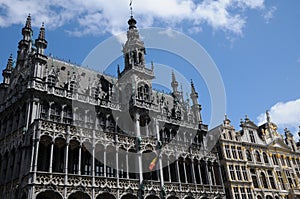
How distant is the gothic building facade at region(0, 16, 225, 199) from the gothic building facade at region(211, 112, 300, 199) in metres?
4.30

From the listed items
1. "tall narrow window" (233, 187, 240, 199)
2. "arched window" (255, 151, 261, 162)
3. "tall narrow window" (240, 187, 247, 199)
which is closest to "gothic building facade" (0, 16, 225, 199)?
"tall narrow window" (233, 187, 240, 199)

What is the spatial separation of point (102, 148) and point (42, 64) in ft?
37.9

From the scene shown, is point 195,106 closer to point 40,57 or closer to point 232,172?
point 232,172

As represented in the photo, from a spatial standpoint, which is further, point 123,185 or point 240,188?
point 240,188

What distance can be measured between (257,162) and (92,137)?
3164 centimetres

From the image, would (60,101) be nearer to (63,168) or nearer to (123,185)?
(63,168)

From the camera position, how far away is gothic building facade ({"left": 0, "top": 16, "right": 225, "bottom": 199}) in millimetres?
27062

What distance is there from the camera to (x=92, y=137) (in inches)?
1173

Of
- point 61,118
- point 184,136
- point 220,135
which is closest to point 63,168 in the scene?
point 61,118

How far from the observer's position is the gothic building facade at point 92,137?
27062mm

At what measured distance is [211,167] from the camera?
40.2 metres

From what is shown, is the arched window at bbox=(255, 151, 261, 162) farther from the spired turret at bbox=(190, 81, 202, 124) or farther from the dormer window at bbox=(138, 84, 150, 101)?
the dormer window at bbox=(138, 84, 150, 101)

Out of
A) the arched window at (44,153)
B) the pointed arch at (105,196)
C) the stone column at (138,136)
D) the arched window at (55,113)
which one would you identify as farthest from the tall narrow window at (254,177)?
the arched window at (44,153)

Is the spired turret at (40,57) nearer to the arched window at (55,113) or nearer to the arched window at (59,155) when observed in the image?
the arched window at (55,113)
